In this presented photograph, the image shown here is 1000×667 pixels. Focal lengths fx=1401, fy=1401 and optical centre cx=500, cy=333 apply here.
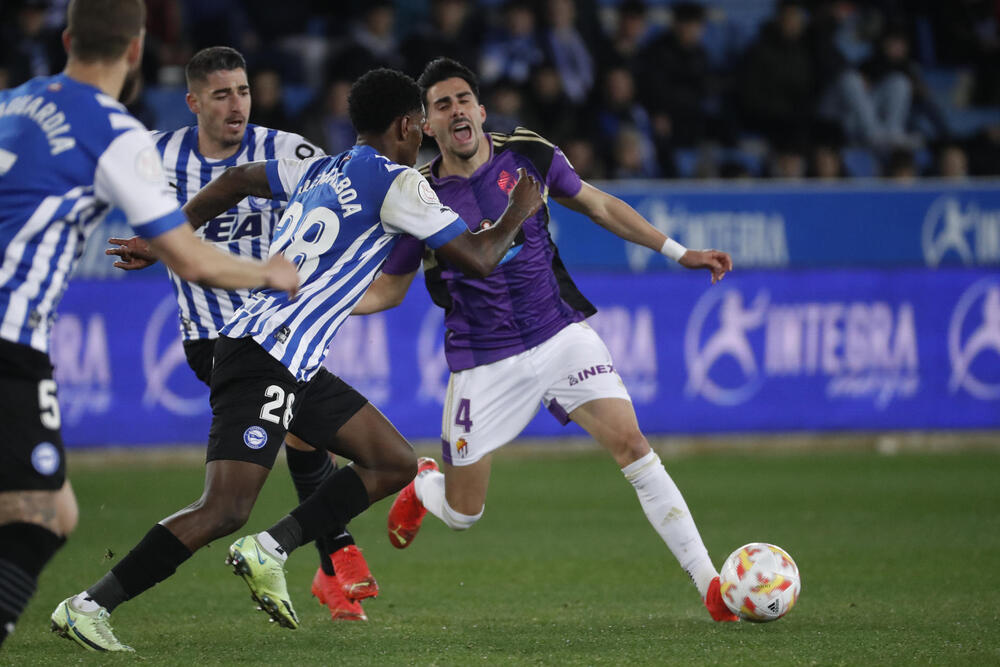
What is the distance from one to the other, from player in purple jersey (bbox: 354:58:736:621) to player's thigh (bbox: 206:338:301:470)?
3.20 ft

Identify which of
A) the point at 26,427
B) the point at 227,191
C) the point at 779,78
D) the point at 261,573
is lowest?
the point at 261,573

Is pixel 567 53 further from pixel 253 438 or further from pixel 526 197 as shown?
pixel 253 438

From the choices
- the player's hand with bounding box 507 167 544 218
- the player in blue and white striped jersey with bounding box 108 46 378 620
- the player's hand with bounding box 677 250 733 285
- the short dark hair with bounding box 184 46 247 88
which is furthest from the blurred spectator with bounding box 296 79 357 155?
the player's hand with bounding box 507 167 544 218

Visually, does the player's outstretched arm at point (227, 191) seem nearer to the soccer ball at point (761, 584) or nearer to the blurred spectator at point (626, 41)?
the soccer ball at point (761, 584)

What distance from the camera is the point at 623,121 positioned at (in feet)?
49.0

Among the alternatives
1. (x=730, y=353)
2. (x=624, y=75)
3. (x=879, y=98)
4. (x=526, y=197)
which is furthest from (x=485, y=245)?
(x=879, y=98)

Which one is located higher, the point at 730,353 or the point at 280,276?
the point at 280,276

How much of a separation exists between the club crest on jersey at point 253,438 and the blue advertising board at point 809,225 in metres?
8.05

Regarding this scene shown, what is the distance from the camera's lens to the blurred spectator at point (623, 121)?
48.4ft

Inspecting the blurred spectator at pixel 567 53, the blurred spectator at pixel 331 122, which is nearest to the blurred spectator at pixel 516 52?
the blurred spectator at pixel 567 53

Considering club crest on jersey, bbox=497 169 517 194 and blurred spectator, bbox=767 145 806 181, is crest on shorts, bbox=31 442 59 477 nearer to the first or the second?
club crest on jersey, bbox=497 169 517 194

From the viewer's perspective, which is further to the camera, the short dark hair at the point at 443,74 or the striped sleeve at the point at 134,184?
the short dark hair at the point at 443,74

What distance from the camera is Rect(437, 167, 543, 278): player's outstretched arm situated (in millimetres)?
5391

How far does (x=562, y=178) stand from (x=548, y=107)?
8.09 metres
